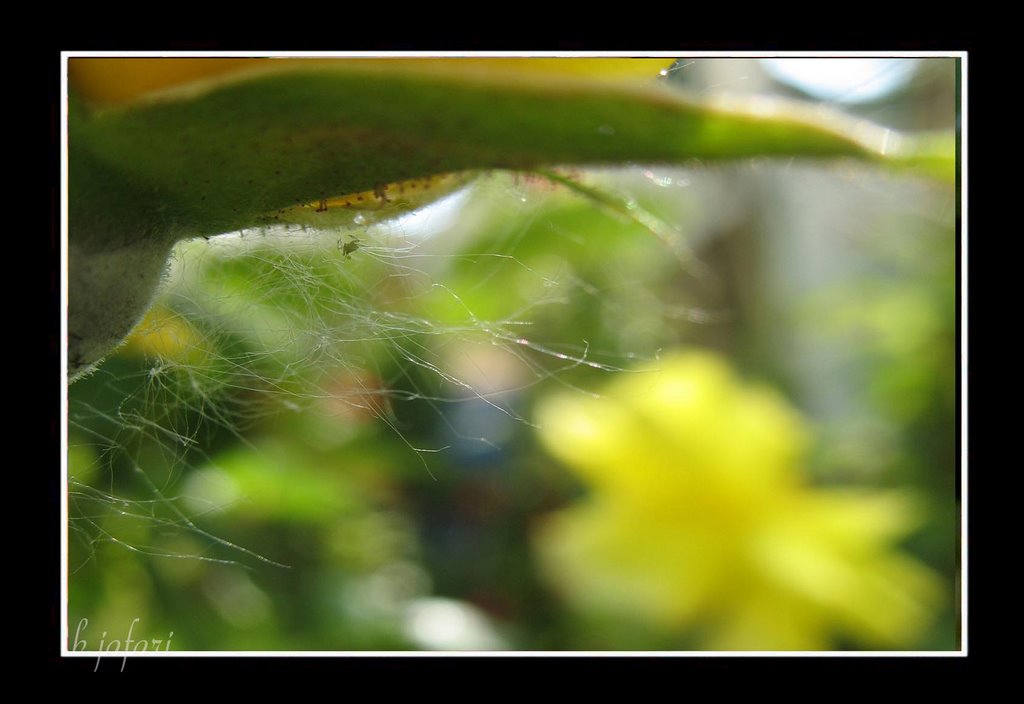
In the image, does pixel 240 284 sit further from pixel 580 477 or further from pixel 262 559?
pixel 580 477

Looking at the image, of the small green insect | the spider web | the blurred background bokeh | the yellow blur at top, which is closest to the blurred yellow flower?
the blurred background bokeh

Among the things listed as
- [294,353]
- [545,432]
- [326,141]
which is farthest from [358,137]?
[545,432]

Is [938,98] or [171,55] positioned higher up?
[938,98]

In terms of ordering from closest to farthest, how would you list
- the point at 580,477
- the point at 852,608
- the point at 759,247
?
the point at 852,608 < the point at 580,477 < the point at 759,247

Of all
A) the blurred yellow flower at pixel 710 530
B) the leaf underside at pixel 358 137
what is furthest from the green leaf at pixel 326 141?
the blurred yellow flower at pixel 710 530

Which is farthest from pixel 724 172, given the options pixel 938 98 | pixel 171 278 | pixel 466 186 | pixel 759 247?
pixel 759 247

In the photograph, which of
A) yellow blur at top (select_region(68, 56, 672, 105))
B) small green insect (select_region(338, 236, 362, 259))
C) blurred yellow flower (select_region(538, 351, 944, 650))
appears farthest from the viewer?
blurred yellow flower (select_region(538, 351, 944, 650))

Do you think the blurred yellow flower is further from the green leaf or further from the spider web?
the green leaf
